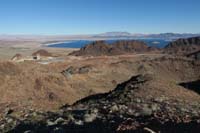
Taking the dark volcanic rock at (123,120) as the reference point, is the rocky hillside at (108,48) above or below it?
below

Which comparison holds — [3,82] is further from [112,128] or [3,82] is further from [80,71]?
[112,128]

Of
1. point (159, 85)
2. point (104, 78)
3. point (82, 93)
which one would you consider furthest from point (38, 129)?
point (104, 78)

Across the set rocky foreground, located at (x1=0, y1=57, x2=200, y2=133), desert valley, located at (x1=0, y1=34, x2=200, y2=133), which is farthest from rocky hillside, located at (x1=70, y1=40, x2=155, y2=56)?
rocky foreground, located at (x1=0, y1=57, x2=200, y2=133)

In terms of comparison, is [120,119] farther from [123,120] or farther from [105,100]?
[105,100]

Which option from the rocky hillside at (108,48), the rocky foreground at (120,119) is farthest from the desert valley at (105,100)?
Answer: the rocky hillside at (108,48)

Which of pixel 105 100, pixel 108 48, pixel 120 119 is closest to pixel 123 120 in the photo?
pixel 120 119

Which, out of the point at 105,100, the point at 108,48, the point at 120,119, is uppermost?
the point at 120,119

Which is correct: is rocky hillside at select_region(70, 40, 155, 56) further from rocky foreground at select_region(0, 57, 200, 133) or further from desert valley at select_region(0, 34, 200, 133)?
rocky foreground at select_region(0, 57, 200, 133)

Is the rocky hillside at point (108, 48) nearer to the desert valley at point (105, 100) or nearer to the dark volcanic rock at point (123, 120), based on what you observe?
the desert valley at point (105, 100)

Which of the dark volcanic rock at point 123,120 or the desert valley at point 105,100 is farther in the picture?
the desert valley at point 105,100

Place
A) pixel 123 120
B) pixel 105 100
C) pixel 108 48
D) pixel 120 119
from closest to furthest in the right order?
pixel 123 120 → pixel 120 119 → pixel 105 100 → pixel 108 48
